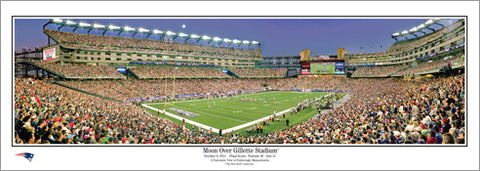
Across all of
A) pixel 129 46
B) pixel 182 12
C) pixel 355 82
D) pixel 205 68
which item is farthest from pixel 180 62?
pixel 182 12

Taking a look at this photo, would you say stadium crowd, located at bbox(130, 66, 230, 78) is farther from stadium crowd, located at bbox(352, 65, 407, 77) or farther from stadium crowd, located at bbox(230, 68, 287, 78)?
stadium crowd, located at bbox(352, 65, 407, 77)

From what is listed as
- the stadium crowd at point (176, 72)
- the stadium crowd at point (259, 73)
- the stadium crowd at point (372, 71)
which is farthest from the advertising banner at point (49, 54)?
the stadium crowd at point (372, 71)

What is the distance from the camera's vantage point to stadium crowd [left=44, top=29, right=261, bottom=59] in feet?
88.6

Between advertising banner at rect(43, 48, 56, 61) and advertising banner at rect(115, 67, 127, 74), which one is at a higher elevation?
advertising banner at rect(43, 48, 56, 61)

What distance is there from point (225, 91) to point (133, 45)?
54.7ft

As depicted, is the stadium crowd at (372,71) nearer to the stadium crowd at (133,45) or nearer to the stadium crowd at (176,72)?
the stadium crowd at (133,45)

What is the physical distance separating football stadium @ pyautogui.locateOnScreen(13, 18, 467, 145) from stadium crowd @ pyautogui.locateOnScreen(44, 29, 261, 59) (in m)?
0.19

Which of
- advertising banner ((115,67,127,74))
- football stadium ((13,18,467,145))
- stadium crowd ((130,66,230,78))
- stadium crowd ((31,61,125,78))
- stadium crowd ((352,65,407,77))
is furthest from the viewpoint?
stadium crowd ((352,65,407,77))

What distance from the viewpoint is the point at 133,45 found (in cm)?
3375

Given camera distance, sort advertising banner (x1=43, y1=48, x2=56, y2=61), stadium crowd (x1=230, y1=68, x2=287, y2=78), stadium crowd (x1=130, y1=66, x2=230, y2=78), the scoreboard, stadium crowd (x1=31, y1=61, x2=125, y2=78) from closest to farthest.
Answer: stadium crowd (x1=31, y1=61, x2=125, y2=78) → advertising banner (x1=43, y1=48, x2=56, y2=61) → stadium crowd (x1=130, y1=66, x2=230, y2=78) → the scoreboard → stadium crowd (x1=230, y1=68, x2=287, y2=78)

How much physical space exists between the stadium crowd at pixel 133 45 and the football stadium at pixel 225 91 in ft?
0.62

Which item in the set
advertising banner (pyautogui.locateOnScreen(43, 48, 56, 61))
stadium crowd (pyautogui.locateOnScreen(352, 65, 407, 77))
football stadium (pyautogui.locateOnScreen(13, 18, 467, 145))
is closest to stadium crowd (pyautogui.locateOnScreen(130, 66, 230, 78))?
football stadium (pyautogui.locateOnScreen(13, 18, 467, 145))

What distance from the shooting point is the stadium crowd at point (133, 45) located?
2699cm

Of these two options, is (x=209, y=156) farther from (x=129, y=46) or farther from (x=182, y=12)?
(x=129, y=46)
